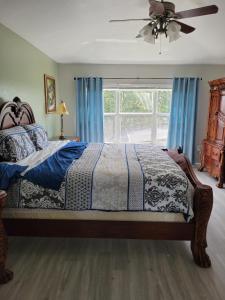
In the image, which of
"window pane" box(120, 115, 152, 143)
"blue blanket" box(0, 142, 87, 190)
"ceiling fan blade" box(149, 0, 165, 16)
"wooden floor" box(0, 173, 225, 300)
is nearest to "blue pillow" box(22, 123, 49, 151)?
"blue blanket" box(0, 142, 87, 190)

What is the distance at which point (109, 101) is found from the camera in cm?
514

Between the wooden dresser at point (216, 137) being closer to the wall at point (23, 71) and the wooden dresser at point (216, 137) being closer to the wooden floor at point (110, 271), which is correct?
the wooden floor at point (110, 271)

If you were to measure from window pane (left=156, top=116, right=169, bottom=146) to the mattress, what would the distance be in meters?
3.48

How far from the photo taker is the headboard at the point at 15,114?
8.81 ft

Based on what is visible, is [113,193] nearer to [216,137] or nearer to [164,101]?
[216,137]

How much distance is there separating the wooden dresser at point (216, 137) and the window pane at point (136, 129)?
1.32 metres

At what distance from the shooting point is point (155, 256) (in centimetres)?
212

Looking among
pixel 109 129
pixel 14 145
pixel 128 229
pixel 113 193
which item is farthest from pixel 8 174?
pixel 109 129

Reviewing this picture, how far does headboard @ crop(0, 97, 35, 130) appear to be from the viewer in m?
2.69

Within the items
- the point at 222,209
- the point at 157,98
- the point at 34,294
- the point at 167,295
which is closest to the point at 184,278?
the point at 167,295

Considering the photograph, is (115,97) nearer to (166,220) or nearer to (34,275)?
(166,220)

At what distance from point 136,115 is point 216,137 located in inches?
70.7

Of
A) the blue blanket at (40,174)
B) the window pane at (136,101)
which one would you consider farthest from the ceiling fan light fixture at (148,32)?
the window pane at (136,101)

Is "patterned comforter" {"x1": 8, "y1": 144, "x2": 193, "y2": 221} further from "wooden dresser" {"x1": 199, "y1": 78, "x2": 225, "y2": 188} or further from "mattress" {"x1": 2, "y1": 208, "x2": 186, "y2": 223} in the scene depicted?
"wooden dresser" {"x1": 199, "y1": 78, "x2": 225, "y2": 188}
